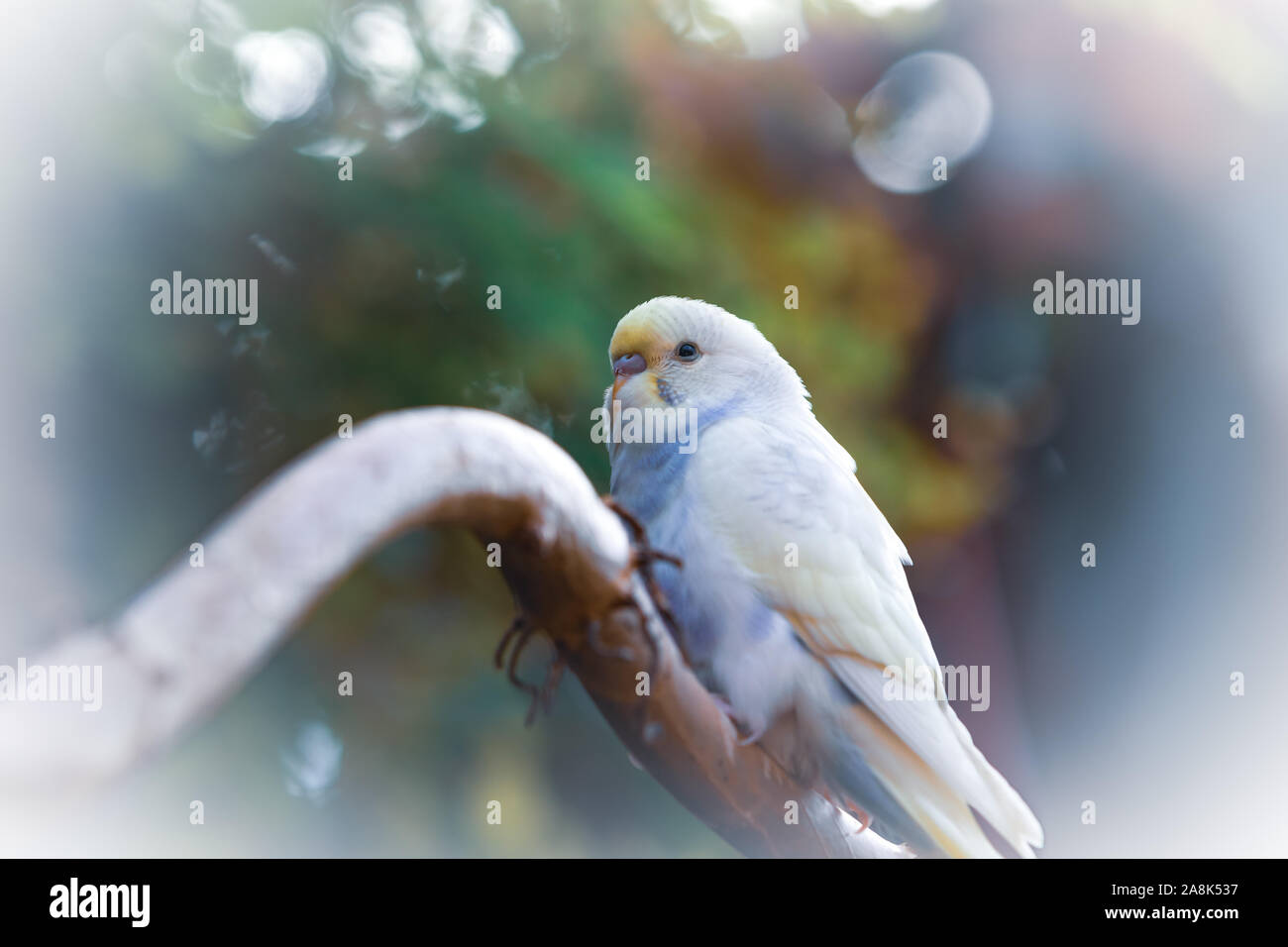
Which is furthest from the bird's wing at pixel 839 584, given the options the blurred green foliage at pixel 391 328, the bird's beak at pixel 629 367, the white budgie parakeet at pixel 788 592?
the blurred green foliage at pixel 391 328

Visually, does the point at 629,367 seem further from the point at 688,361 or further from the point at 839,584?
the point at 839,584

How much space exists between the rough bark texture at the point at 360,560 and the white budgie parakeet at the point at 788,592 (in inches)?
8.0

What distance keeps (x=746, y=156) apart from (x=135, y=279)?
1682mm

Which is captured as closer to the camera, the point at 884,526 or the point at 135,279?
the point at 884,526

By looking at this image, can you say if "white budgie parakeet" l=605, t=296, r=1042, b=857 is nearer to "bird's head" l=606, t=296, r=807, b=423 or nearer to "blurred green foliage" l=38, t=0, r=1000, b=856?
"bird's head" l=606, t=296, r=807, b=423

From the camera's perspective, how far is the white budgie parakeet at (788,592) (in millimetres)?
1386

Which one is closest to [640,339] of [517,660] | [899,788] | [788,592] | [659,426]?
[659,426]

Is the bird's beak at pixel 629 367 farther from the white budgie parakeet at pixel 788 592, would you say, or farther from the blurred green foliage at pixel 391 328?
the blurred green foliage at pixel 391 328

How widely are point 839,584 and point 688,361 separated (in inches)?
18.5

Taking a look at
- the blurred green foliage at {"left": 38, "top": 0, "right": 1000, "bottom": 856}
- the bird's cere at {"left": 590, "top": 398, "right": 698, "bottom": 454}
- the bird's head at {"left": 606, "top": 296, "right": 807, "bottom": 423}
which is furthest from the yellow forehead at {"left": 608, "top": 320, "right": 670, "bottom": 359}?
the blurred green foliage at {"left": 38, "top": 0, "right": 1000, "bottom": 856}

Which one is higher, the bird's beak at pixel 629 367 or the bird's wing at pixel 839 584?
the bird's beak at pixel 629 367

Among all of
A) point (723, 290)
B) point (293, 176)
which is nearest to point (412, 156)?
point (293, 176)

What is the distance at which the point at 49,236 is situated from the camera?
2.12 metres

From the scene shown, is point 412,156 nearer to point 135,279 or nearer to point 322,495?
point 135,279
